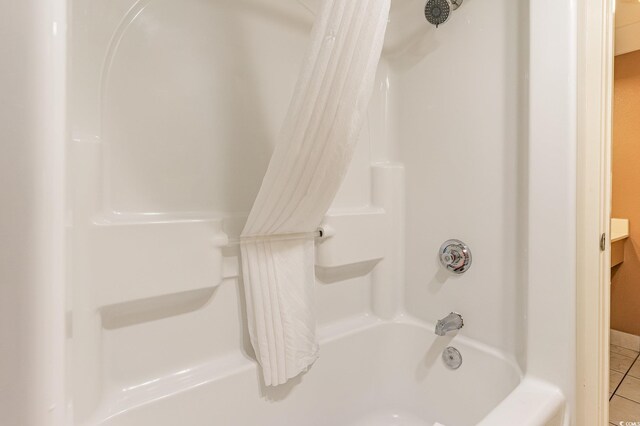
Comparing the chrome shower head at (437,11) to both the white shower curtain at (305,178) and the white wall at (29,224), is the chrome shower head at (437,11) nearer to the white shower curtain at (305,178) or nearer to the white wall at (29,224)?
the white shower curtain at (305,178)

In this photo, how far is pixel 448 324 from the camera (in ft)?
3.59

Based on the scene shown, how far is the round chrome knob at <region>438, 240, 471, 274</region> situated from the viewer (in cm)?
111

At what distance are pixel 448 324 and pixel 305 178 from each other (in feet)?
2.40

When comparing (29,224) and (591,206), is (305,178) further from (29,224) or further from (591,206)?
(591,206)

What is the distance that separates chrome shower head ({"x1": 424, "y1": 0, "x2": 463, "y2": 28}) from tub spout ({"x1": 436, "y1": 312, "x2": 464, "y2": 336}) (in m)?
1.06

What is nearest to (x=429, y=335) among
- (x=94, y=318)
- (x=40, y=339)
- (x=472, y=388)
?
(x=472, y=388)

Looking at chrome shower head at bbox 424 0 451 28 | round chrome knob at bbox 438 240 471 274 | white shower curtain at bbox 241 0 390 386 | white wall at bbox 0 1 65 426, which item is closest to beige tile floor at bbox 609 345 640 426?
round chrome knob at bbox 438 240 471 274

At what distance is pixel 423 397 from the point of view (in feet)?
3.87

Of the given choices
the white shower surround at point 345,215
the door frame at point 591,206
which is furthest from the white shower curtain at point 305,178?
the door frame at point 591,206

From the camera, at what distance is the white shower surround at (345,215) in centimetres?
79

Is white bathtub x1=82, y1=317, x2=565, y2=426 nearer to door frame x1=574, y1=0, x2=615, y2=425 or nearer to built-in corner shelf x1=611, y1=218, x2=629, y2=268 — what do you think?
door frame x1=574, y1=0, x2=615, y2=425

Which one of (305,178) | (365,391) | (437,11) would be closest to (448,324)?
(365,391)

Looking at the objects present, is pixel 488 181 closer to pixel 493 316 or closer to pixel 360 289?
pixel 493 316

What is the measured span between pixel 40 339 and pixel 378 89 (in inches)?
53.0
